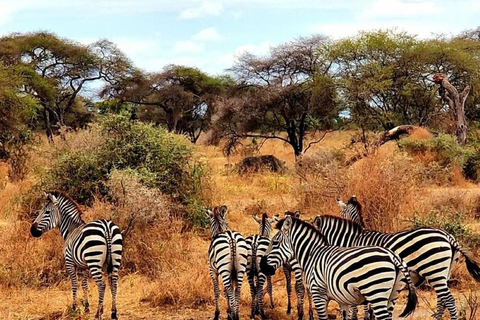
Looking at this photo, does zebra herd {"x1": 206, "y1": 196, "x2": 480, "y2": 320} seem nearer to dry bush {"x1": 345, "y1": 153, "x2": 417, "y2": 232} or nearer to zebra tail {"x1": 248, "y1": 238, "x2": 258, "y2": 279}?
zebra tail {"x1": 248, "y1": 238, "x2": 258, "y2": 279}

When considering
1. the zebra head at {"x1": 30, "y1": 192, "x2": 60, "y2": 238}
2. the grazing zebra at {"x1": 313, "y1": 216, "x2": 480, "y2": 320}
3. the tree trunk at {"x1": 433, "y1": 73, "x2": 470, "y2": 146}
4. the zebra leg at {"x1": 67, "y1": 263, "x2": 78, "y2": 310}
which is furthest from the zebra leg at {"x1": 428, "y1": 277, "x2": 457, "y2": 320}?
the tree trunk at {"x1": 433, "y1": 73, "x2": 470, "y2": 146}

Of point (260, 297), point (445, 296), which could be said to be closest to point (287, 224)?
point (260, 297)

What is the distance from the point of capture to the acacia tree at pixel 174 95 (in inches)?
1108

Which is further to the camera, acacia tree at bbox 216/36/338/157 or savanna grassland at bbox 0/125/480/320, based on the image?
acacia tree at bbox 216/36/338/157

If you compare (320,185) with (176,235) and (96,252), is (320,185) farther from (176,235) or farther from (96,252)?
(96,252)

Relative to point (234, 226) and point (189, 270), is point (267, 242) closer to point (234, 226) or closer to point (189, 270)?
point (189, 270)

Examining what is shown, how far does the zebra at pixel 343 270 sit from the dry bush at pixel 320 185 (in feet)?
12.9

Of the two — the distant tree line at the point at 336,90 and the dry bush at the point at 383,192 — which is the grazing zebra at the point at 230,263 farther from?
the distant tree line at the point at 336,90

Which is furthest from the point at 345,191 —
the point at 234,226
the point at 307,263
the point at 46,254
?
the point at 46,254

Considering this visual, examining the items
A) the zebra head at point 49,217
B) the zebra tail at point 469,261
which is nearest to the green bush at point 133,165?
the zebra head at point 49,217

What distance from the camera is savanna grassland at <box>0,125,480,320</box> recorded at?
7055 millimetres

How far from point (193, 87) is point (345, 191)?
67.0ft

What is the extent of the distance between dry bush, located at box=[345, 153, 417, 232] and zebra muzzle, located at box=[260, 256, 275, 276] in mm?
3023

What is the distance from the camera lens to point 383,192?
8766 mm
